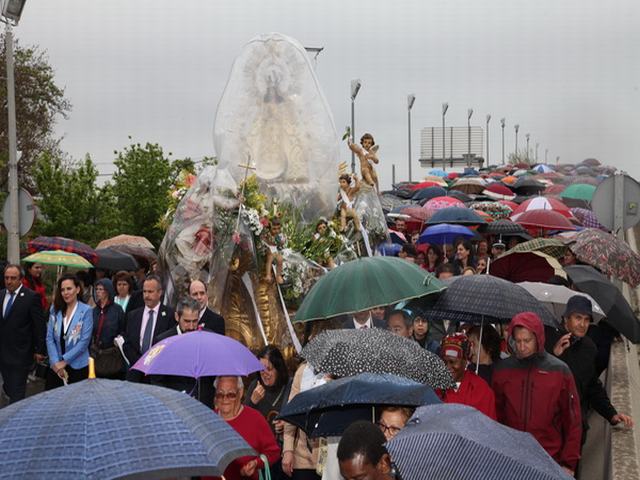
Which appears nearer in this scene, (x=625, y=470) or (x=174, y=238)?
(x=625, y=470)

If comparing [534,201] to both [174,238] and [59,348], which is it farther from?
[59,348]

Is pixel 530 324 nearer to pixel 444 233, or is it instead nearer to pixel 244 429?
pixel 244 429

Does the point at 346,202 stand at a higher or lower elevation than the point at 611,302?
higher

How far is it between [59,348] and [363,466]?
708 centimetres

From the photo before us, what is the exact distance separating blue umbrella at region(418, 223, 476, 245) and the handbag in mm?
7726

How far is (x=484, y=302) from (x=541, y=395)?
1.24 metres

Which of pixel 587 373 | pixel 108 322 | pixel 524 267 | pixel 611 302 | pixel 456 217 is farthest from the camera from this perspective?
pixel 456 217

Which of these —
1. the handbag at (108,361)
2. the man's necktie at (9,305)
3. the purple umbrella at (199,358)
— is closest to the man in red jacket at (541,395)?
the purple umbrella at (199,358)

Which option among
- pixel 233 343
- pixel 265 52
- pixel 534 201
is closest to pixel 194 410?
pixel 233 343

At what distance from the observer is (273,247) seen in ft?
45.1

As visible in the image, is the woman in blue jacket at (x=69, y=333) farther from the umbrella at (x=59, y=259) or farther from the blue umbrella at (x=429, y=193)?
the blue umbrella at (x=429, y=193)

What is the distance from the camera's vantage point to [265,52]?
16281 millimetres

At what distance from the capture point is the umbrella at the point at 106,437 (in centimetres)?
455

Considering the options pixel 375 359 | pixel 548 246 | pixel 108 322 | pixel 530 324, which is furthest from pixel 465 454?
pixel 548 246
